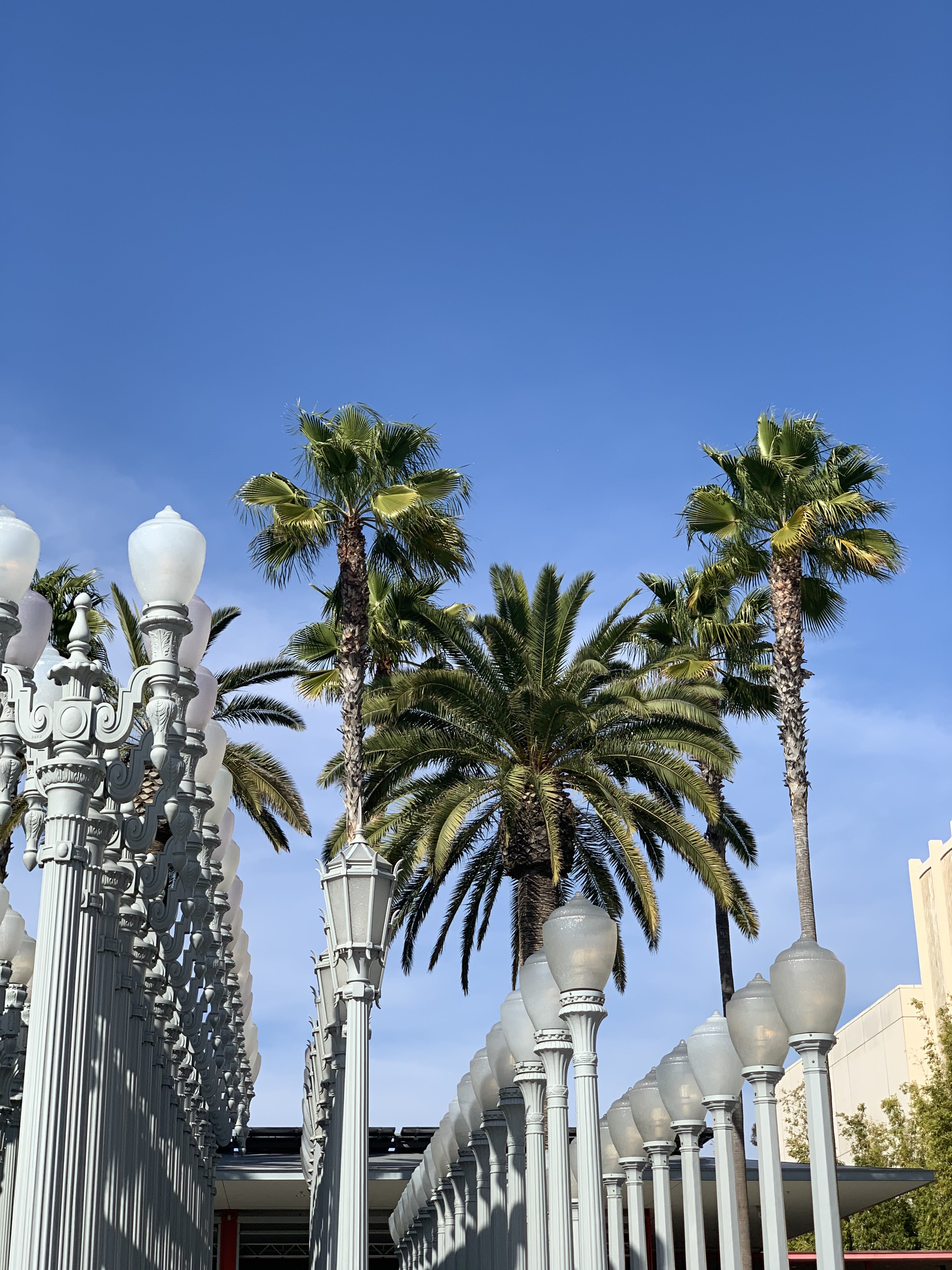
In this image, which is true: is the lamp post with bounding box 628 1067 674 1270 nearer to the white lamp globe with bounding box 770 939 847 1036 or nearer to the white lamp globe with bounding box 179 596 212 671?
the white lamp globe with bounding box 770 939 847 1036

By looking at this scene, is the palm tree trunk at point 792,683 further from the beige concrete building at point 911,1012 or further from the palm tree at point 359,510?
the beige concrete building at point 911,1012

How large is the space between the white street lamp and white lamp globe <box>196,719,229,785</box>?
13.8ft

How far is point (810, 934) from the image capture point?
26.5m

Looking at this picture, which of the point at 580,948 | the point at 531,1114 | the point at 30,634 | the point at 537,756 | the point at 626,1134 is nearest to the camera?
the point at 580,948

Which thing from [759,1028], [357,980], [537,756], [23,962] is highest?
[537,756]

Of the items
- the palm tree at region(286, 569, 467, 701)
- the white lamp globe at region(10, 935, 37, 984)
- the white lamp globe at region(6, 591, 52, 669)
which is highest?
the palm tree at region(286, 569, 467, 701)

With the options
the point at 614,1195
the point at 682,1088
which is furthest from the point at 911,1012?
the point at 682,1088

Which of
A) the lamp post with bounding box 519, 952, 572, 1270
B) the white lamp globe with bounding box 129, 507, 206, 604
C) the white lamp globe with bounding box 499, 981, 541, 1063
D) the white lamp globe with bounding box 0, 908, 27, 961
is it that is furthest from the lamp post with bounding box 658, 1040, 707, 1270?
the white lamp globe with bounding box 0, 908, 27, 961

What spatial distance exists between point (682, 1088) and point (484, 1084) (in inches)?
77.7

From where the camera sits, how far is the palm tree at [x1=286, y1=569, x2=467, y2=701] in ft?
91.9

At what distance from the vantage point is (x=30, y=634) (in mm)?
8867

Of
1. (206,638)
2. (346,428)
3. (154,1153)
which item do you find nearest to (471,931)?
(346,428)

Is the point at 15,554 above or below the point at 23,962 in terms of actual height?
above

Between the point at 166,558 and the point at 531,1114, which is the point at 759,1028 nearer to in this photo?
the point at 531,1114
